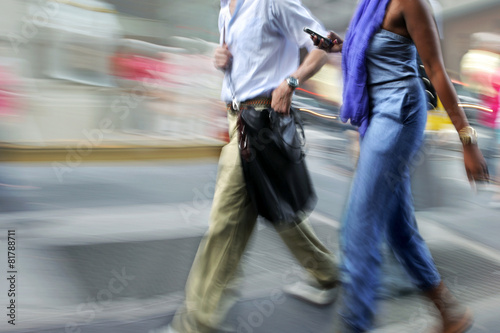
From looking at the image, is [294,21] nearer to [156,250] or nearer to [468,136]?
[468,136]

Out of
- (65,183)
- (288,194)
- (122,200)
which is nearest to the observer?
(288,194)

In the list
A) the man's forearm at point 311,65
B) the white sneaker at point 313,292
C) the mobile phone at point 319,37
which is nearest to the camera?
the mobile phone at point 319,37

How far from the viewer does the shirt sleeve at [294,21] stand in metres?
2.45

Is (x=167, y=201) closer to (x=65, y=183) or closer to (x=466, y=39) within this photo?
(x=65, y=183)

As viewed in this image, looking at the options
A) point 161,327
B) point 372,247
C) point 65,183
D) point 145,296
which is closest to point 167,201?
point 65,183

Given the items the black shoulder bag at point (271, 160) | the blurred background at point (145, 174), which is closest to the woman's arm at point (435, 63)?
the blurred background at point (145, 174)

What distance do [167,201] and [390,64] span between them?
3.39 metres

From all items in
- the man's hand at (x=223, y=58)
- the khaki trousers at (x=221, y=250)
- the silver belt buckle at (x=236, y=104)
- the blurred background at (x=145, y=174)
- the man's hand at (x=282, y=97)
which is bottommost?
the blurred background at (x=145, y=174)

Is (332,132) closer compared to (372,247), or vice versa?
(372,247)

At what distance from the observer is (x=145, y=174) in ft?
20.8

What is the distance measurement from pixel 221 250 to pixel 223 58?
0.83 m

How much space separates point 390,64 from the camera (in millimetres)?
2186

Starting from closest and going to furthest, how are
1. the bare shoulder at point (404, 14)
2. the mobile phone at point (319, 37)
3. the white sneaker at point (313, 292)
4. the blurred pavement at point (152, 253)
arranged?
the bare shoulder at point (404, 14) → the mobile phone at point (319, 37) → the blurred pavement at point (152, 253) → the white sneaker at point (313, 292)

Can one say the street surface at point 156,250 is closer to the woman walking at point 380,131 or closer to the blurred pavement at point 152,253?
the blurred pavement at point 152,253
